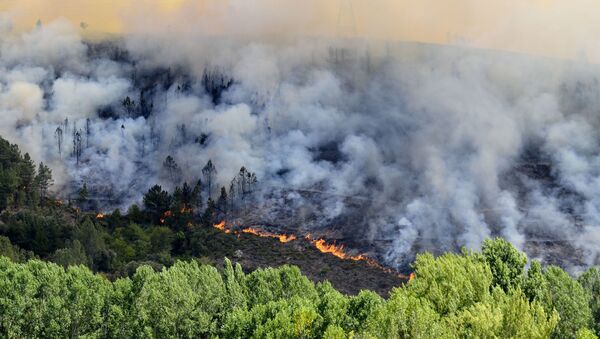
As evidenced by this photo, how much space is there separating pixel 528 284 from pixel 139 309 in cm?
3777

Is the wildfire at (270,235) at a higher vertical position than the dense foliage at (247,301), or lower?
lower

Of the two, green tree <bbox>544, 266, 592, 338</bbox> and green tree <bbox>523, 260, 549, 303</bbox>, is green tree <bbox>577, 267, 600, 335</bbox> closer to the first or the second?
green tree <bbox>544, 266, 592, 338</bbox>

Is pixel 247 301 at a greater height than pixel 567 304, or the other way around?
pixel 567 304

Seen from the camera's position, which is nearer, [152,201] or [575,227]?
[575,227]

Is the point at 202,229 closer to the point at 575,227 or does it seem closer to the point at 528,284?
the point at 575,227

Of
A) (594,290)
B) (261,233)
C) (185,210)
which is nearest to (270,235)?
(261,233)

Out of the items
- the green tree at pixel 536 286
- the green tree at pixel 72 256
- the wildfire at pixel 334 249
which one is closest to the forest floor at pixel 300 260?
the wildfire at pixel 334 249

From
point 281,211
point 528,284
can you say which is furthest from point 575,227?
point 528,284

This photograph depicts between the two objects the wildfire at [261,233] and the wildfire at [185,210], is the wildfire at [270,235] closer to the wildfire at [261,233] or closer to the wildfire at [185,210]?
the wildfire at [261,233]

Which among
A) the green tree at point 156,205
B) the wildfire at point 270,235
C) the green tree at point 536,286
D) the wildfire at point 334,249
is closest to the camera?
the green tree at point 536,286

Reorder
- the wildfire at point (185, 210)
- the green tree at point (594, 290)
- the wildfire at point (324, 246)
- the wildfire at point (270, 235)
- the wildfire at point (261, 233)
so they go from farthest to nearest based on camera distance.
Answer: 1. the wildfire at point (185, 210)
2. the wildfire at point (261, 233)
3. the wildfire at point (270, 235)
4. the wildfire at point (324, 246)
5. the green tree at point (594, 290)

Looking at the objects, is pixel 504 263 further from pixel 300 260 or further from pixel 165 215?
pixel 165 215

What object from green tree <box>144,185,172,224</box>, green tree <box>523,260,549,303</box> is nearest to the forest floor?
green tree <box>144,185,172,224</box>

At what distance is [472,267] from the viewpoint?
178 feet
